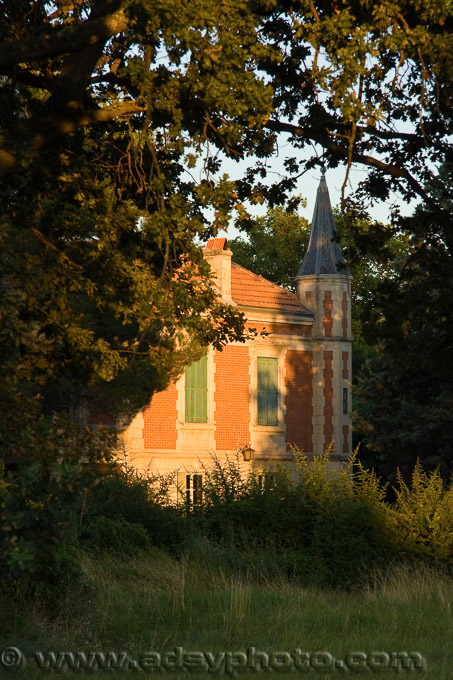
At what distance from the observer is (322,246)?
3341 centimetres

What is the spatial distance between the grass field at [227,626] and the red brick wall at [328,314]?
1771 cm

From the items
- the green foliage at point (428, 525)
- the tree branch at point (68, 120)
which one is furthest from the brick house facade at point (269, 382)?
the tree branch at point (68, 120)

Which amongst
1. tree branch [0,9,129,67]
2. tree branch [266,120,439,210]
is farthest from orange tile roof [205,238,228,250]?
tree branch [0,9,129,67]

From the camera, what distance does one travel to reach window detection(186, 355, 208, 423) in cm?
3016

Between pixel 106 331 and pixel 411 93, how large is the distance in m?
11.8

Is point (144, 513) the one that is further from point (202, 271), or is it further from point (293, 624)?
point (202, 271)

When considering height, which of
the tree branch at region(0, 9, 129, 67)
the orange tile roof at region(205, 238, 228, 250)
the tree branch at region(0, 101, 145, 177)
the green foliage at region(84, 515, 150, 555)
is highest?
the orange tile roof at region(205, 238, 228, 250)

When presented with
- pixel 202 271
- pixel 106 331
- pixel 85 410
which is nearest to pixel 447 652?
pixel 202 271

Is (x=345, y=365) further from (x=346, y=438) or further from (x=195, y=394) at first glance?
(x=195, y=394)

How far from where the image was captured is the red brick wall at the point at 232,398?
101 feet

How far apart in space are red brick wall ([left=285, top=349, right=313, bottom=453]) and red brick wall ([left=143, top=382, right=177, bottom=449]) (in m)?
4.31

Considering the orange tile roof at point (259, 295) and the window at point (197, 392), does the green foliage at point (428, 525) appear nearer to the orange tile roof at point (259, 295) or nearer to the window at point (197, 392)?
the window at point (197, 392)

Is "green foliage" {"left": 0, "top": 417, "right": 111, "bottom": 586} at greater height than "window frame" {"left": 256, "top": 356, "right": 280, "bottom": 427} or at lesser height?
lesser

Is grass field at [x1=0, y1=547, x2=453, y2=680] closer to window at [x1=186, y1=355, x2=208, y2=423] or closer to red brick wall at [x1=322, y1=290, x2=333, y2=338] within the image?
window at [x1=186, y1=355, x2=208, y2=423]
